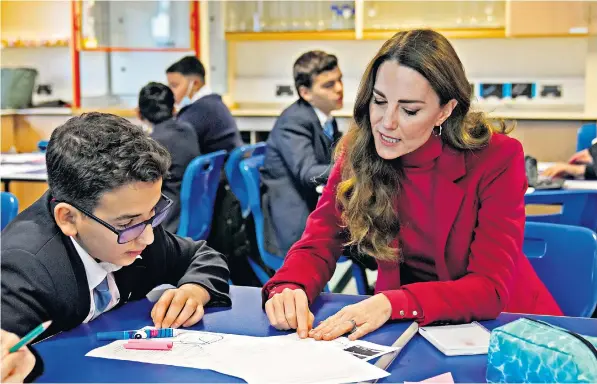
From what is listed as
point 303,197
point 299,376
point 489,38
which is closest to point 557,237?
point 299,376

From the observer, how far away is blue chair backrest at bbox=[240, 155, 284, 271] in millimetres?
3324

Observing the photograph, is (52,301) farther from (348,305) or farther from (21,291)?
(348,305)

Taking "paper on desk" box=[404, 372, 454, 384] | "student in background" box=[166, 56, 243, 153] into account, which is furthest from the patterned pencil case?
"student in background" box=[166, 56, 243, 153]

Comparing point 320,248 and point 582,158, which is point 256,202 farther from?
point 320,248

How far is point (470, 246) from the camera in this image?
5.41 feet

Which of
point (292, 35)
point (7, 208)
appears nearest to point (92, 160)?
point (7, 208)

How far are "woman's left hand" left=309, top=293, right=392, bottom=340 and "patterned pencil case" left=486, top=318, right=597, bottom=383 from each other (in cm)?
28

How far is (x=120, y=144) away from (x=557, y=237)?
107 cm

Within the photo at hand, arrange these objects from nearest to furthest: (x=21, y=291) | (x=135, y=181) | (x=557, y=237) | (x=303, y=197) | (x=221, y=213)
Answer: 1. (x=21, y=291)
2. (x=135, y=181)
3. (x=557, y=237)
4. (x=303, y=197)
5. (x=221, y=213)

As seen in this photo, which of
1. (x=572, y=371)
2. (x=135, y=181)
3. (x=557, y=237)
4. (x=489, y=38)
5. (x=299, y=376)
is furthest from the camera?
(x=489, y=38)

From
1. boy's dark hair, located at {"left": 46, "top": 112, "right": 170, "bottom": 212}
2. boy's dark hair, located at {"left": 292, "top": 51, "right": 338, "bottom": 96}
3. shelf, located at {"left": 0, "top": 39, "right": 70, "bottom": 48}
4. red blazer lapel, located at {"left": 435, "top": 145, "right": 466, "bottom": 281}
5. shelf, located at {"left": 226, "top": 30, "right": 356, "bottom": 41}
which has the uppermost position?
shelf, located at {"left": 226, "top": 30, "right": 356, "bottom": 41}

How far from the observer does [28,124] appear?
661 centimetres

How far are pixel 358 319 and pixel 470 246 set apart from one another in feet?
1.31

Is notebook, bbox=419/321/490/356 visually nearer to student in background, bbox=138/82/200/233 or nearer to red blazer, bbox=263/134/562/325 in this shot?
red blazer, bbox=263/134/562/325
